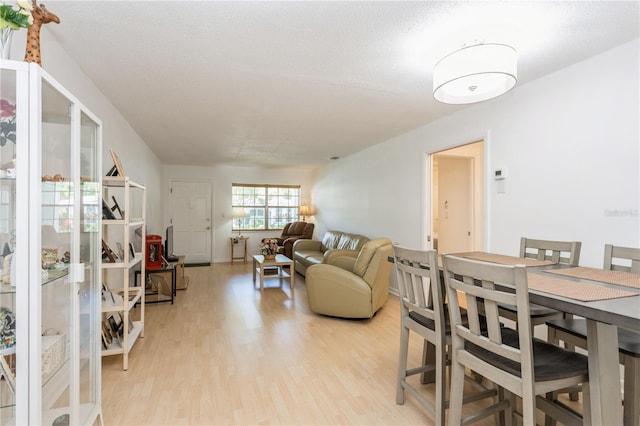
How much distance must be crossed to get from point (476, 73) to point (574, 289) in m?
1.20

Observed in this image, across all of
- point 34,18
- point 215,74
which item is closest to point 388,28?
point 215,74

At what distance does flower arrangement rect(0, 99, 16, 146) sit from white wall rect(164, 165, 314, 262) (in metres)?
6.31

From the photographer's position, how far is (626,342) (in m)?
1.43

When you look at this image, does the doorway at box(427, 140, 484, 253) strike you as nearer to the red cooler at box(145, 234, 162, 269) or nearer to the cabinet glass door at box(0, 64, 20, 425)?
the red cooler at box(145, 234, 162, 269)

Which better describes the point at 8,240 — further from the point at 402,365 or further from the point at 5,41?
the point at 402,365

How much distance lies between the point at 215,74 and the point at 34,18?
1.24 meters

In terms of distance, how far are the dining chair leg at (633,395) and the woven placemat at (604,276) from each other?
0.35 m

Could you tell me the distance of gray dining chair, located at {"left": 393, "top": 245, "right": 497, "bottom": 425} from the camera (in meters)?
1.68

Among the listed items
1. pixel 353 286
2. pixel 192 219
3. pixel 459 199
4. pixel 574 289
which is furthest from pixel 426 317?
pixel 192 219

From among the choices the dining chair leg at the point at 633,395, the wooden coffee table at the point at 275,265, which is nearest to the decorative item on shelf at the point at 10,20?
the dining chair leg at the point at 633,395

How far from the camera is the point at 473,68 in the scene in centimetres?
174

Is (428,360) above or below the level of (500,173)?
below

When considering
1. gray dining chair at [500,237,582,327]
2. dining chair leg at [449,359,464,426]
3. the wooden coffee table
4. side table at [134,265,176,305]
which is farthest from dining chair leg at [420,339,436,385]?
side table at [134,265,176,305]

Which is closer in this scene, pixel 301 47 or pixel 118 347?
pixel 301 47
